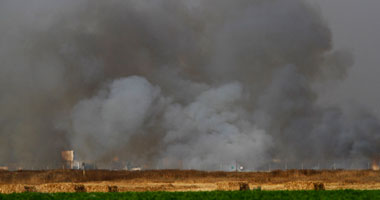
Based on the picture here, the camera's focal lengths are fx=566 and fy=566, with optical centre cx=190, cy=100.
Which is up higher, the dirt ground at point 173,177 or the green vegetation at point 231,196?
the dirt ground at point 173,177

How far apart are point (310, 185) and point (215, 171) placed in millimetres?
58050

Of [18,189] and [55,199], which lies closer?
[55,199]

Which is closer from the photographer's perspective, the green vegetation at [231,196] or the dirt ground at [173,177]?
the green vegetation at [231,196]

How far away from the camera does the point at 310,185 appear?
6291cm

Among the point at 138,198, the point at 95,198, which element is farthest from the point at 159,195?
the point at 95,198

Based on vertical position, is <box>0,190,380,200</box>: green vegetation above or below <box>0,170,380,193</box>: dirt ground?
below

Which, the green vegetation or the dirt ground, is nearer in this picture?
the green vegetation

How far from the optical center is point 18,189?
63.0 metres

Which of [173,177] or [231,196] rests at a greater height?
[173,177]

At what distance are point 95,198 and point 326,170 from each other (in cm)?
8084

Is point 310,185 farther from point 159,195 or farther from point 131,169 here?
point 131,169

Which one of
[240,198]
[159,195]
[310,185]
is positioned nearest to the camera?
[240,198]

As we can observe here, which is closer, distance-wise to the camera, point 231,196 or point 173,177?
point 231,196

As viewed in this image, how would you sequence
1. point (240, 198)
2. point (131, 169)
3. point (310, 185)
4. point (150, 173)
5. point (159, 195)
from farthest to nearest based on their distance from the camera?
point (131, 169)
point (150, 173)
point (310, 185)
point (159, 195)
point (240, 198)
